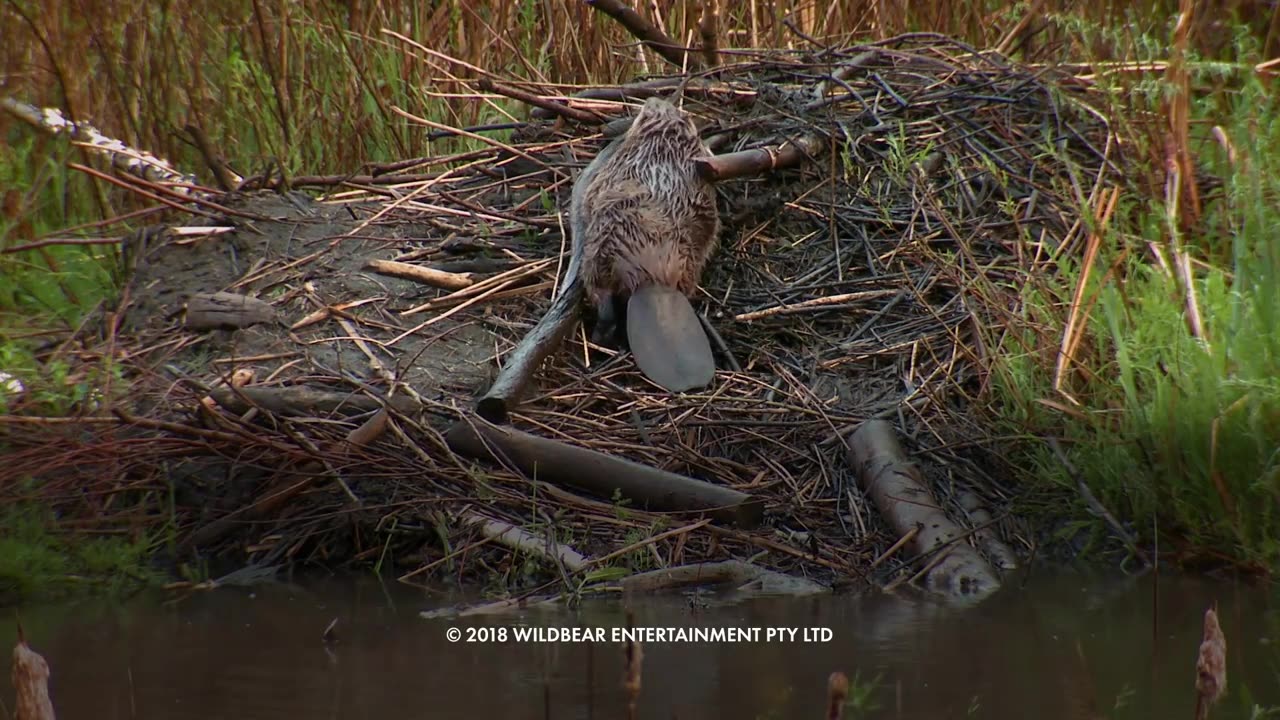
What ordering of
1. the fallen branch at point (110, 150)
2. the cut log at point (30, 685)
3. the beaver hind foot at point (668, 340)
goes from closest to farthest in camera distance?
the cut log at point (30, 685) < the beaver hind foot at point (668, 340) < the fallen branch at point (110, 150)

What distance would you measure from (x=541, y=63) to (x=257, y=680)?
320 cm

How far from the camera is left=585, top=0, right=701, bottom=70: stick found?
157 inches

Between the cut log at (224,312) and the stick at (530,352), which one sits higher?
the cut log at (224,312)

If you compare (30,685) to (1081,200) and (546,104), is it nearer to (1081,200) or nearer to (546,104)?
(1081,200)

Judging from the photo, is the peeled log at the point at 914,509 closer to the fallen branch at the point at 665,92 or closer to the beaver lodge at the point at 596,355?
the beaver lodge at the point at 596,355

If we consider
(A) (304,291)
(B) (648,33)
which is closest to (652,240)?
(A) (304,291)

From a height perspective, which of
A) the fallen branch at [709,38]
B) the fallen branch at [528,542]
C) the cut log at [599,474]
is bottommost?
the fallen branch at [528,542]

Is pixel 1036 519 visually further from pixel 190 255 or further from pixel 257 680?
pixel 190 255

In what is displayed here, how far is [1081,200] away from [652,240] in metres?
1.08

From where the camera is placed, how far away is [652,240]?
3.25 meters

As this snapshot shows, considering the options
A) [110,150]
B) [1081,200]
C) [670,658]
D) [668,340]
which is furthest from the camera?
[110,150]

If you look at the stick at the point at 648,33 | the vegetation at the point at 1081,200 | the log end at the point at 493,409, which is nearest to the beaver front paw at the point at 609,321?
the log end at the point at 493,409

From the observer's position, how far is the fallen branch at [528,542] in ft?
7.75

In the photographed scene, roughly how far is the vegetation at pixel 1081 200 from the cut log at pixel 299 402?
402 mm
